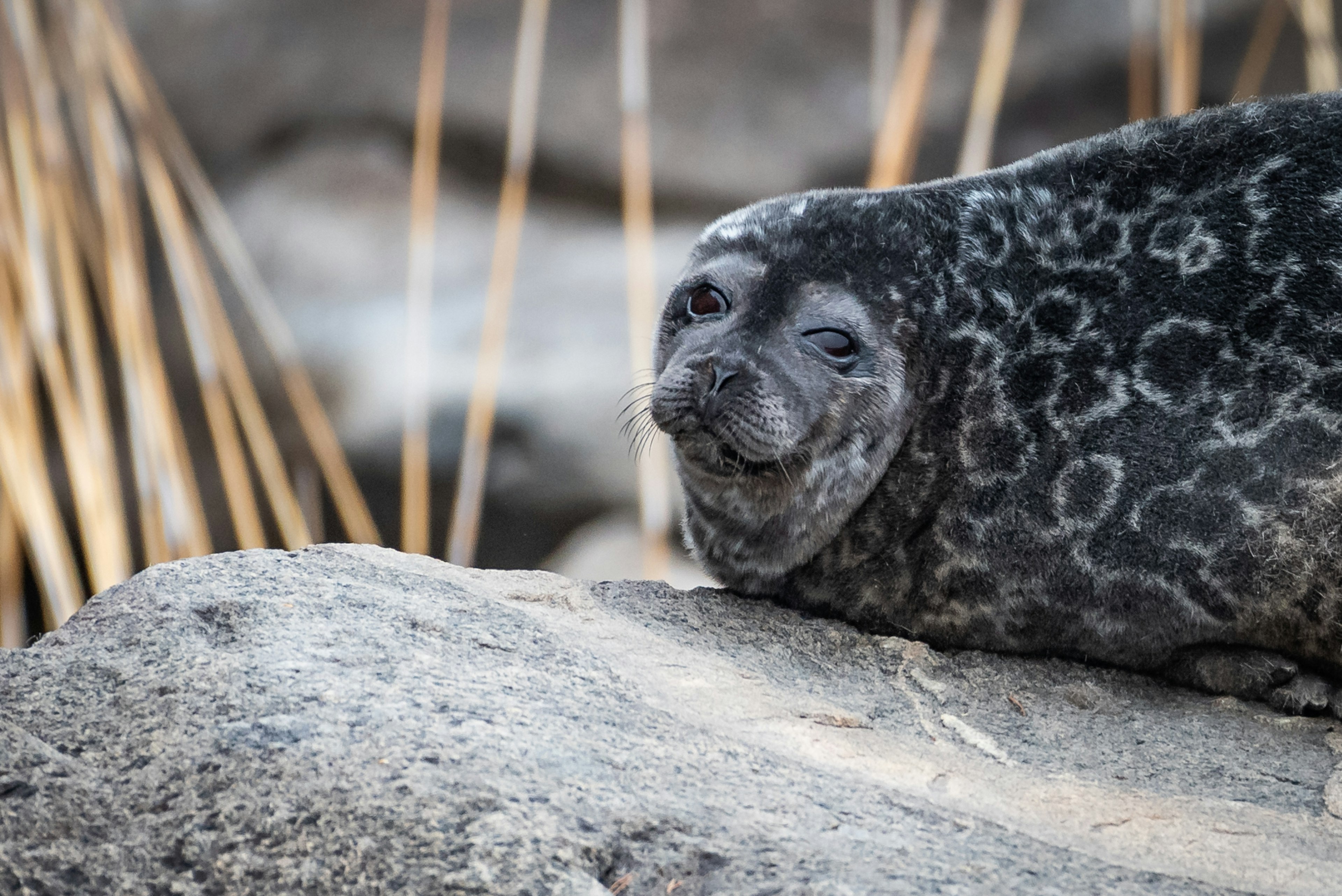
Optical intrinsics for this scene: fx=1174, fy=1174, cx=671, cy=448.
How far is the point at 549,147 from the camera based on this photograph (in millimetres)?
5340

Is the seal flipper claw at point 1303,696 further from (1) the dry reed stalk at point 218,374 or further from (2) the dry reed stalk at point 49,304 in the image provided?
(2) the dry reed stalk at point 49,304

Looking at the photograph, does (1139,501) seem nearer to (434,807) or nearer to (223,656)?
(434,807)

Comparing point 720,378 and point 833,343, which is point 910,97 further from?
point 720,378

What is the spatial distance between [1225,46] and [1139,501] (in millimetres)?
3651

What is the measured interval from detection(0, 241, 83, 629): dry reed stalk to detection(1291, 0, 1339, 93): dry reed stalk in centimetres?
532

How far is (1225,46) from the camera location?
5.14m

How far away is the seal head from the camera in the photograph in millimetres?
2477

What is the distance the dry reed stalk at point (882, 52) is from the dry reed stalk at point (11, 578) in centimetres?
394

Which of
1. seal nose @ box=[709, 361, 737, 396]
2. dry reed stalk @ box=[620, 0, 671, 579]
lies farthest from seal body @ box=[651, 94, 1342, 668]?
dry reed stalk @ box=[620, 0, 671, 579]

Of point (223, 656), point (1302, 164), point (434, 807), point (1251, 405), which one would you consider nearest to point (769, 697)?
point (434, 807)

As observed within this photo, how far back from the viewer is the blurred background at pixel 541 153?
16.4 ft

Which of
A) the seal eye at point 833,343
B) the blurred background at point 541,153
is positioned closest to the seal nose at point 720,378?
the seal eye at point 833,343

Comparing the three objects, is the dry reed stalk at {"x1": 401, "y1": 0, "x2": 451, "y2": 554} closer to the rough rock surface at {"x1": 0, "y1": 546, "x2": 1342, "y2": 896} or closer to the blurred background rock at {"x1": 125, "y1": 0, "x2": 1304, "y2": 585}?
the blurred background rock at {"x1": 125, "y1": 0, "x2": 1304, "y2": 585}

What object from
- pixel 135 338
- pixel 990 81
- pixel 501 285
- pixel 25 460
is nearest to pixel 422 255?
pixel 501 285
